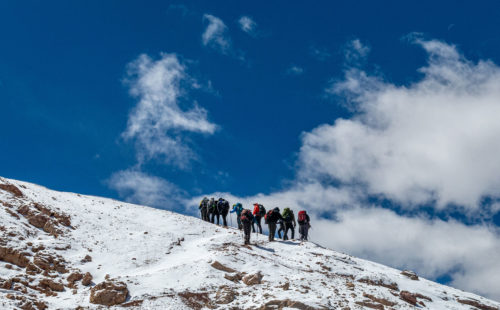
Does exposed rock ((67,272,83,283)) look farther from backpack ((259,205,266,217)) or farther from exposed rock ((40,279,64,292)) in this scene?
backpack ((259,205,266,217))

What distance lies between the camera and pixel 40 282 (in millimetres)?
15086

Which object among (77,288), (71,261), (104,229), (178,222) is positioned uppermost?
(178,222)

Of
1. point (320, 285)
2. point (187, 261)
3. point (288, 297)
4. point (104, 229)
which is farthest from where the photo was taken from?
point (104, 229)

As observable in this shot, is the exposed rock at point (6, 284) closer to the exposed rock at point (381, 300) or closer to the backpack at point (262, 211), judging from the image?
the exposed rock at point (381, 300)

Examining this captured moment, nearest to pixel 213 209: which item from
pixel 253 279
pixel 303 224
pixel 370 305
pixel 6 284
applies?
pixel 303 224

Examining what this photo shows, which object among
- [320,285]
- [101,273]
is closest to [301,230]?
[320,285]

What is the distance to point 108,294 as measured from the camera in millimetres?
14445

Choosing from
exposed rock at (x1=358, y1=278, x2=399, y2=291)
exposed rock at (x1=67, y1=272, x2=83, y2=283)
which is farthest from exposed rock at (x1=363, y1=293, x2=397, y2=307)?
exposed rock at (x1=67, y1=272, x2=83, y2=283)

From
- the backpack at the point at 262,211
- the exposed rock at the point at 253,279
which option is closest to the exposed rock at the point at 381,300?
the exposed rock at the point at 253,279

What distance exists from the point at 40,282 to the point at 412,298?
14.4 metres

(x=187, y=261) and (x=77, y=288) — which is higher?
(x=187, y=261)

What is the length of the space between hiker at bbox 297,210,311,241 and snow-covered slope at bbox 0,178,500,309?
183 centimetres

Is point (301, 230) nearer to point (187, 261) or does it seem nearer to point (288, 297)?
point (187, 261)

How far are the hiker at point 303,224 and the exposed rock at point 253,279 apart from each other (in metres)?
9.27
